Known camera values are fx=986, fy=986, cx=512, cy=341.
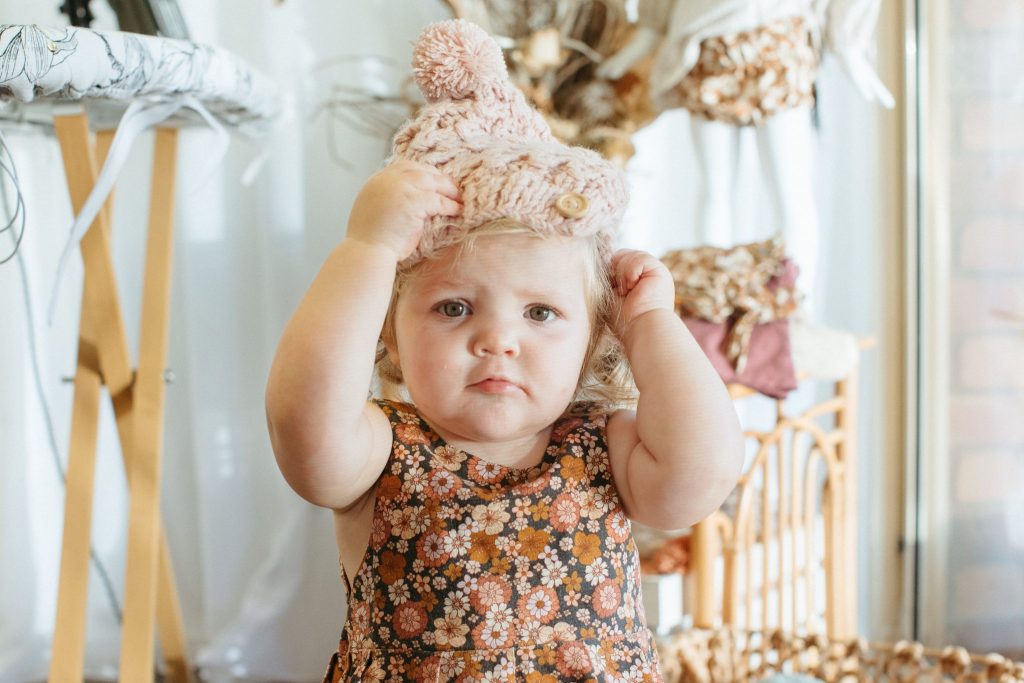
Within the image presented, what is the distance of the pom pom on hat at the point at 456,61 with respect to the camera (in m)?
0.74

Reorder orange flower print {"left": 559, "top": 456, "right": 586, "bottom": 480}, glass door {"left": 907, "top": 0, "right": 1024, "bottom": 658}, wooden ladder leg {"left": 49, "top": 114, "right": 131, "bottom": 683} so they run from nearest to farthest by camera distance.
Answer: orange flower print {"left": 559, "top": 456, "right": 586, "bottom": 480} → wooden ladder leg {"left": 49, "top": 114, "right": 131, "bottom": 683} → glass door {"left": 907, "top": 0, "right": 1024, "bottom": 658}

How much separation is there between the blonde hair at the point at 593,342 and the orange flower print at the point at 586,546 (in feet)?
0.43

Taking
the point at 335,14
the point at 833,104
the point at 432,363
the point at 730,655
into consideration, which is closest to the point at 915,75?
the point at 833,104

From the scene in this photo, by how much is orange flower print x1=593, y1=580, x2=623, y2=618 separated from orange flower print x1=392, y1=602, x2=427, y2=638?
0.42 ft

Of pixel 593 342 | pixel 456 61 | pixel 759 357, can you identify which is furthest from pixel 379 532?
pixel 759 357

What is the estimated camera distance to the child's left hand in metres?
0.78

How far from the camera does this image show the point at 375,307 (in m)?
0.67

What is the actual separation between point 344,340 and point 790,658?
3.07ft

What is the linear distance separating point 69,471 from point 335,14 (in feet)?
3.48

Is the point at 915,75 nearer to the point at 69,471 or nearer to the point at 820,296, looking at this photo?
the point at 820,296

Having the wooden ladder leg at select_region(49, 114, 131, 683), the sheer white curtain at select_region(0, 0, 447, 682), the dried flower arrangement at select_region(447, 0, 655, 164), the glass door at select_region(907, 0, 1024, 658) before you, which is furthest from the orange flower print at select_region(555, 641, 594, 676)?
the glass door at select_region(907, 0, 1024, 658)

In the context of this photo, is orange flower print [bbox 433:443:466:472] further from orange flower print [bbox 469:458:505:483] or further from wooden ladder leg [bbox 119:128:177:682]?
wooden ladder leg [bbox 119:128:177:682]

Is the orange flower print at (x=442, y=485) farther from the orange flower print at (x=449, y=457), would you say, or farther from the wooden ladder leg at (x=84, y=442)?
the wooden ladder leg at (x=84, y=442)

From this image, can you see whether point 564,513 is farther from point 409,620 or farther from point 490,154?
point 490,154
